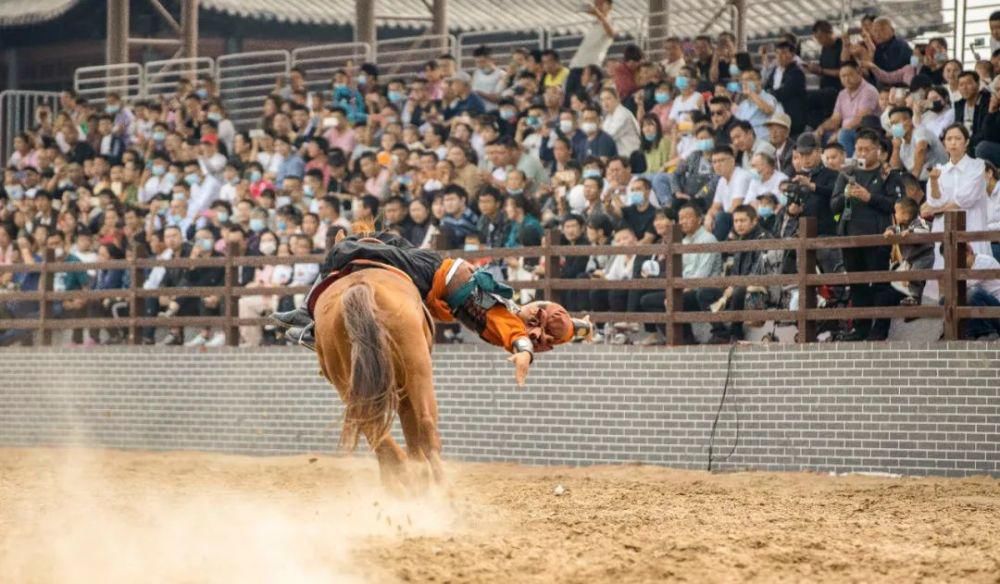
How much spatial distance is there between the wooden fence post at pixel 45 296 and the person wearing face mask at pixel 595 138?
6.43 metres

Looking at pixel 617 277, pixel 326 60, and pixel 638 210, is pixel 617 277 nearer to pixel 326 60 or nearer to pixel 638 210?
pixel 638 210

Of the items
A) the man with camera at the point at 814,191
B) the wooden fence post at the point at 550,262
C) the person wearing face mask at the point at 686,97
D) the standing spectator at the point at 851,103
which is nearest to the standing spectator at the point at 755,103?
the person wearing face mask at the point at 686,97

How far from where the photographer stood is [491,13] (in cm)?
2792

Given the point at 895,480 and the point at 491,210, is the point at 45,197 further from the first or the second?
the point at 895,480

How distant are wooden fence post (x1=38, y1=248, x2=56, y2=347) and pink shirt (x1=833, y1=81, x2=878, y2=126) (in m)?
9.06

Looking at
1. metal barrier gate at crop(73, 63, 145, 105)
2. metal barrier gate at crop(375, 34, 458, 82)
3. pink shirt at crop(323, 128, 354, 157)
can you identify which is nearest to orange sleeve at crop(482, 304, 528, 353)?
pink shirt at crop(323, 128, 354, 157)

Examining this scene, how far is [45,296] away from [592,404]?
7.27 metres

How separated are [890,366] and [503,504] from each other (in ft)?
11.1

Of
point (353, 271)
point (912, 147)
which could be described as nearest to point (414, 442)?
point (353, 271)

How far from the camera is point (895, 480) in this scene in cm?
1144

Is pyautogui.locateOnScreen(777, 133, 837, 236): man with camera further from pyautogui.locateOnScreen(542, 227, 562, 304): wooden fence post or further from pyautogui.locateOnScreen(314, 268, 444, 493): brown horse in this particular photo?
pyautogui.locateOnScreen(314, 268, 444, 493): brown horse

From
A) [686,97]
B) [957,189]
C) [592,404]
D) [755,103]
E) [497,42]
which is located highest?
[497,42]

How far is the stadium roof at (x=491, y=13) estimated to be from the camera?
22781 millimetres

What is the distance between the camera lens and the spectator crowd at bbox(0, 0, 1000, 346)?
12562 millimetres
